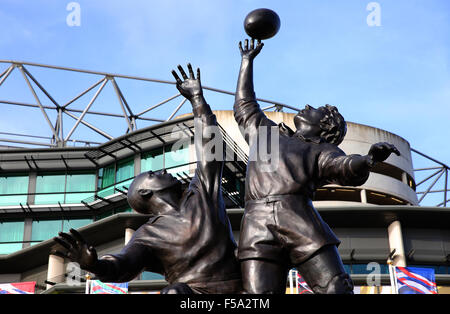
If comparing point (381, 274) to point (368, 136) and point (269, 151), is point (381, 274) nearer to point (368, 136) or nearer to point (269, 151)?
point (368, 136)

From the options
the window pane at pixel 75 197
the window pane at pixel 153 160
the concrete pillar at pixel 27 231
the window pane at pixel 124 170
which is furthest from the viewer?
the window pane at pixel 75 197

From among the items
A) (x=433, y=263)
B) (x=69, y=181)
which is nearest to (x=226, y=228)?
(x=433, y=263)

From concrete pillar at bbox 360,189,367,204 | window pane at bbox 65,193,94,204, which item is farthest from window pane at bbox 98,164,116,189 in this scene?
concrete pillar at bbox 360,189,367,204

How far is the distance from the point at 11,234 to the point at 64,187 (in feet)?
12.6

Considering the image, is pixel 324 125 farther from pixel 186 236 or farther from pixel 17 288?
pixel 17 288

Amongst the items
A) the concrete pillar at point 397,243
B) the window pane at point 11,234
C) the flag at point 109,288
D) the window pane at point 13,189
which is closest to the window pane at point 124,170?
the window pane at point 13,189

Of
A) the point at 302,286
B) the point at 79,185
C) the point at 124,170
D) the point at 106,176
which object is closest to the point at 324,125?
the point at 302,286

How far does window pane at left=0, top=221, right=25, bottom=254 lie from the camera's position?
36.6 metres

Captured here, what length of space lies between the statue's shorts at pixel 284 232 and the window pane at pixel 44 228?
109ft

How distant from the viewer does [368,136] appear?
118 ft

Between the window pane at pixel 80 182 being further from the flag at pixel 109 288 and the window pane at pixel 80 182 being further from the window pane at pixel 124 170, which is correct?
the flag at pixel 109 288

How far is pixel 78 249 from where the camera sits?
16.4 ft

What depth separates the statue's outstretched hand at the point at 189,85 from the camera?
247 inches
